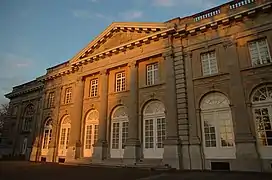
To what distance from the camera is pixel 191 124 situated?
→ 1524cm

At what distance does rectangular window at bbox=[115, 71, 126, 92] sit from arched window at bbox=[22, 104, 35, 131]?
15.7 metres

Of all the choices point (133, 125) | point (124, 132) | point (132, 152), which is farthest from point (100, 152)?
point (133, 125)

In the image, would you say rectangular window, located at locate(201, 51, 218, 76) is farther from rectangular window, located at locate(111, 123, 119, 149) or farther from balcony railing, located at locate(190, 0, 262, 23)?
rectangular window, located at locate(111, 123, 119, 149)

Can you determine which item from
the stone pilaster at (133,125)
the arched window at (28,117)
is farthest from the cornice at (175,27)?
the arched window at (28,117)

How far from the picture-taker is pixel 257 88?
13836 millimetres

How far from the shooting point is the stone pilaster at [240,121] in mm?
12648

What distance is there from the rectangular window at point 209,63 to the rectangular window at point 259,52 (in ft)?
7.83

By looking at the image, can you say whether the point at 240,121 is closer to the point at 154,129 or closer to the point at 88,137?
the point at 154,129

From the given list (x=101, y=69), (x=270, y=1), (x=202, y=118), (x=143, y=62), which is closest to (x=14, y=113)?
(x=101, y=69)

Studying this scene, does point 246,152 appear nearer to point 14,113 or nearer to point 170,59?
point 170,59

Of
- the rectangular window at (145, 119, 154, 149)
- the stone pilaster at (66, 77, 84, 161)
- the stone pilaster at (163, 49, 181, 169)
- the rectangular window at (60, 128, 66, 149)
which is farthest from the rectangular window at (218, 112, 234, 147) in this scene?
the rectangular window at (60, 128, 66, 149)

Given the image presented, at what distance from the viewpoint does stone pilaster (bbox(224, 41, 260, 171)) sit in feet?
41.5

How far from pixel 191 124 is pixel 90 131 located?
32.3ft

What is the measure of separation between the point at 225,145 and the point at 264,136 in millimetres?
2272
